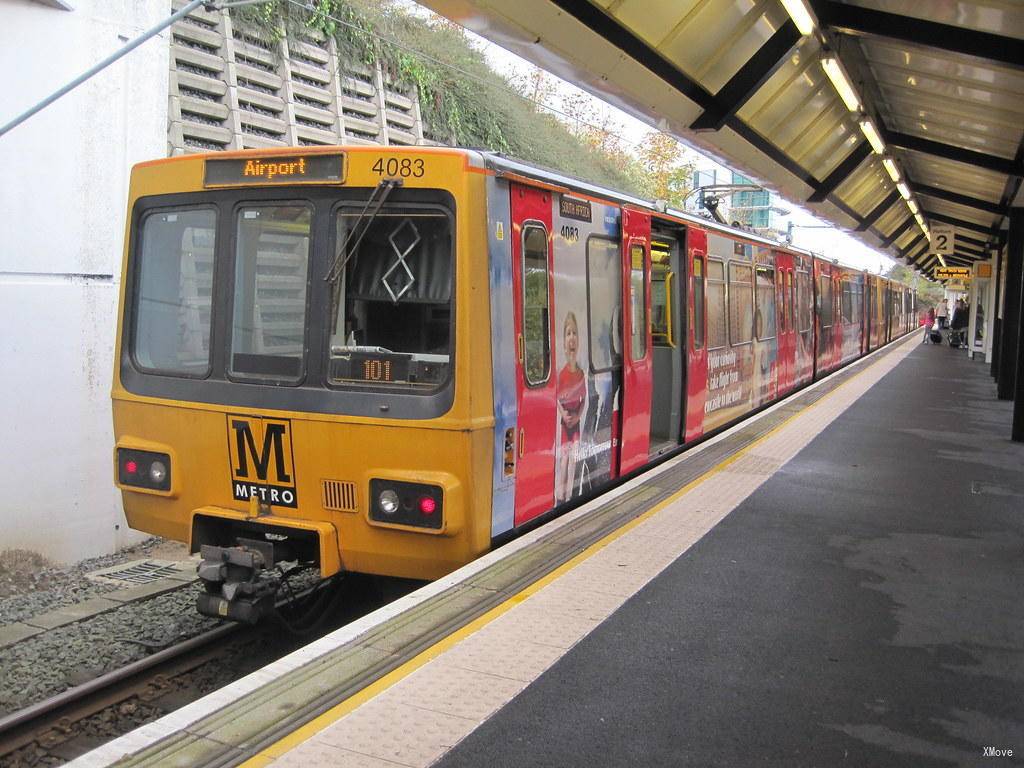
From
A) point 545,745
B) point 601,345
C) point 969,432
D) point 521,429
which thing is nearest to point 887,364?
point 969,432

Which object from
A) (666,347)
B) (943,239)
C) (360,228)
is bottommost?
(666,347)

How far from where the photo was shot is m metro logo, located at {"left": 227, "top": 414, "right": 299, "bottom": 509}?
550 cm

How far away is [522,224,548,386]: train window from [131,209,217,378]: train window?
72.5 inches

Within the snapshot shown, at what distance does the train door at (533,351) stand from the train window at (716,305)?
15.0 ft

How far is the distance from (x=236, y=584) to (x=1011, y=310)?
15.7m

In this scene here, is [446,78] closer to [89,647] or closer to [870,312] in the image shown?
[870,312]

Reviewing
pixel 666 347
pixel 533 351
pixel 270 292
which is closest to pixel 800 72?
pixel 666 347

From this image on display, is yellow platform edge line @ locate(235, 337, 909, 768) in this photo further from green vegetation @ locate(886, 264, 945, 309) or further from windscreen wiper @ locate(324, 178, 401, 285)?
green vegetation @ locate(886, 264, 945, 309)

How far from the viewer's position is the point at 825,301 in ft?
64.3

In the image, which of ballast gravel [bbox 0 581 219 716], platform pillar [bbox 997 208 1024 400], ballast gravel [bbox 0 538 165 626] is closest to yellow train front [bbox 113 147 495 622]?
ballast gravel [bbox 0 581 219 716]

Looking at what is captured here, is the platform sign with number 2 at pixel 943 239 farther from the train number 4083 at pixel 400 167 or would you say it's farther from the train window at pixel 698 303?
the train number 4083 at pixel 400 167

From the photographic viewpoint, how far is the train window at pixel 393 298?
17.3ft

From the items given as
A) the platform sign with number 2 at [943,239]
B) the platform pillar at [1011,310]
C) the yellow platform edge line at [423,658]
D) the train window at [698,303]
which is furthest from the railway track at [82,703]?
the platform sign with number 2 at [943,239]

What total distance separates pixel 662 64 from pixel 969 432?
6.64 meters
